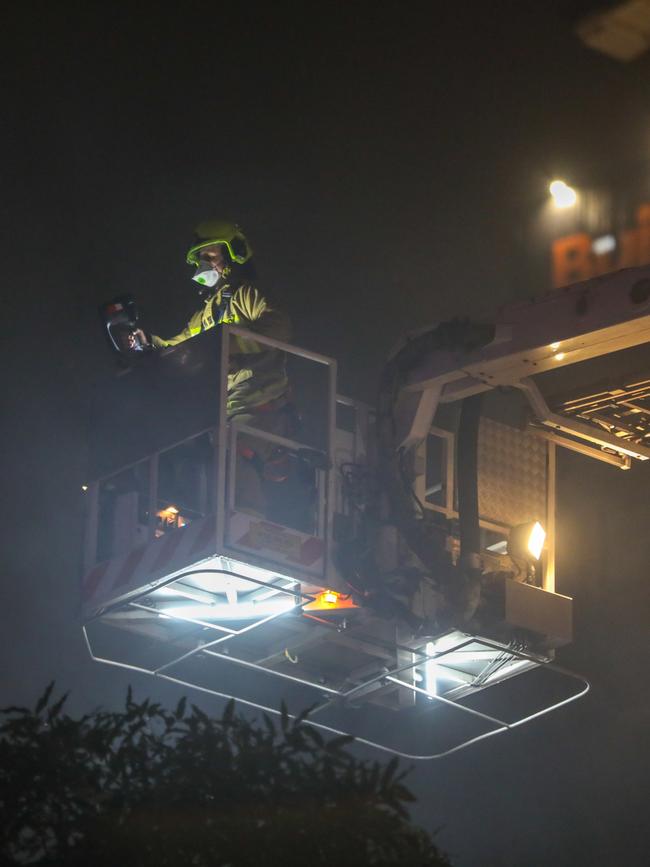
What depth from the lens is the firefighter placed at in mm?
10453

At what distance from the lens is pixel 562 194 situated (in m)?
18.9

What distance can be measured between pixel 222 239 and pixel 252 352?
3.40 ft

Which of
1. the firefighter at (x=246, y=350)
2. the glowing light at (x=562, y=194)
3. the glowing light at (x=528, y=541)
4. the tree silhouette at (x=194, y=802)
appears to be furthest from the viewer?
the glowing light at (x=562, y=194)

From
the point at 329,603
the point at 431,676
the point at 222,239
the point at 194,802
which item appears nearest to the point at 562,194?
the point at 222,239

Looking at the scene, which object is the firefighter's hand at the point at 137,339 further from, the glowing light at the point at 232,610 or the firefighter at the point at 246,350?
the glowing light at the point at 232,610

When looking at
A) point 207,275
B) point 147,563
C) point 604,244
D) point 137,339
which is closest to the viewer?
point 147,563

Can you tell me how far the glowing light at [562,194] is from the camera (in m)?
18.1

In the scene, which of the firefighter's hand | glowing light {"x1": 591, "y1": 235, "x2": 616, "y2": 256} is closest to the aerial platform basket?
the firefighter's hand

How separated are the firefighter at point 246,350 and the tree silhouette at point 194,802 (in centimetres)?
390

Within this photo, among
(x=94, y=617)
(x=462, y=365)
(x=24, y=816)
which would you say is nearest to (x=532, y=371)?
(x=462, y=365)

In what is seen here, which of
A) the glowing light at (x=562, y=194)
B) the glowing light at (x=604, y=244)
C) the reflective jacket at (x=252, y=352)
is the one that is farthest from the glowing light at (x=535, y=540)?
the glowing light at (x=562, y=194)

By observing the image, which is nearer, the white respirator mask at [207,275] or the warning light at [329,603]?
the warning light at [329,603]

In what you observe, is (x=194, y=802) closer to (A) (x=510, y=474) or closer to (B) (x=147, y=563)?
(B) (x=147, y=563)

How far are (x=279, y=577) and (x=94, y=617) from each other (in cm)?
147
